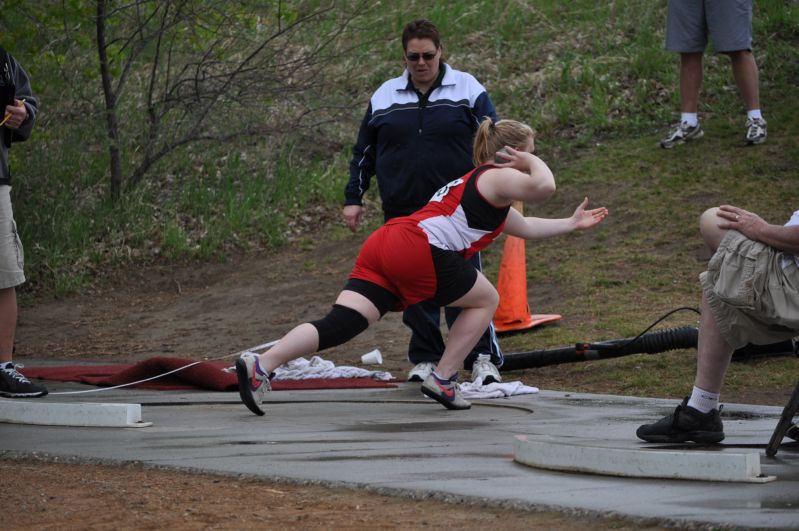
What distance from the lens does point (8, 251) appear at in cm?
684

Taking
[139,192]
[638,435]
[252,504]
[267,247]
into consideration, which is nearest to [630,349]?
[638,435]

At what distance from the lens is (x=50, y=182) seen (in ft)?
45.4

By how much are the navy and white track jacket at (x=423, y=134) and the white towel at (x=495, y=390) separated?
1.15 metres

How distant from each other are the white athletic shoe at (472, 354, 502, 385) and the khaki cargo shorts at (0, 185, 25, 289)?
8.81 feet

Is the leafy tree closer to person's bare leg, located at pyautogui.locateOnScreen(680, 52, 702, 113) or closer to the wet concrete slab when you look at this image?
person's bare leg, located at pyautogui.locateOnScreen(680, 52, 702, 113)

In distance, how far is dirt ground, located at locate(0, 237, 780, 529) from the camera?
367 cm

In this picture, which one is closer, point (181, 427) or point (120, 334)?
point (181, 427)

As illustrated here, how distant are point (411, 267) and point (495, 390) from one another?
1314 mm

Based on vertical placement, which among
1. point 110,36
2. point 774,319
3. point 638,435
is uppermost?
point 110,36

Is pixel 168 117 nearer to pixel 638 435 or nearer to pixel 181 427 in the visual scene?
pixel 181 427

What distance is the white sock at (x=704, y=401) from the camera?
4844 mm

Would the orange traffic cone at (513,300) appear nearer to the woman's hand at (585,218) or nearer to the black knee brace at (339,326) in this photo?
the woman's hand at (585,218)

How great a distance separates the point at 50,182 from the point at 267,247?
258 centimetres

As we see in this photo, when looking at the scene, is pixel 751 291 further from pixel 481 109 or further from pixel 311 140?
pixel 311 140
